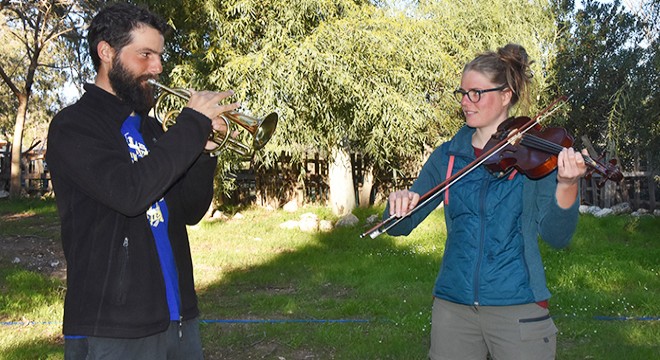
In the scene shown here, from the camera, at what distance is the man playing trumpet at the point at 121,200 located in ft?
7.40

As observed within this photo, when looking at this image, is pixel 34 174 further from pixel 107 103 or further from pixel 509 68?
pixel 509 68

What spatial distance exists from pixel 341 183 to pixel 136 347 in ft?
42.7

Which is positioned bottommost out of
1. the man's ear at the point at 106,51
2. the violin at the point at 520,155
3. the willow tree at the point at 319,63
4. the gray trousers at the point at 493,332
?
the gray trousers at the point at 493,332

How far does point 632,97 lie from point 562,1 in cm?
975

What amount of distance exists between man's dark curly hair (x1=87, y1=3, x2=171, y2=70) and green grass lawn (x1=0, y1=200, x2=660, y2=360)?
3.51m

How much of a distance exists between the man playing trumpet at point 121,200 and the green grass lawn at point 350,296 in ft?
10.4

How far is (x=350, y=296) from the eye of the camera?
7.30m

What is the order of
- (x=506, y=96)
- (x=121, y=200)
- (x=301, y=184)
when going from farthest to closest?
1. (x=301, y=184)
2. (x=506, y=96)
3. (x=121, y=200)

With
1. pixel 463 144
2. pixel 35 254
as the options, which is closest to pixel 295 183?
pixel 35 254

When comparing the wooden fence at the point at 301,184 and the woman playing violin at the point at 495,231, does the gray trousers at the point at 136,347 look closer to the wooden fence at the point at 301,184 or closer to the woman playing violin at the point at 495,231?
the woman playing violin at the point at 495,231

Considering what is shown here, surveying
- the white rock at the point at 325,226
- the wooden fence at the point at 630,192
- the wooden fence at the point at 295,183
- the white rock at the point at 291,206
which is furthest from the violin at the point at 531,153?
the wooden fence at the point at 295,183

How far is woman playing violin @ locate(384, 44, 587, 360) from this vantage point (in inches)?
106

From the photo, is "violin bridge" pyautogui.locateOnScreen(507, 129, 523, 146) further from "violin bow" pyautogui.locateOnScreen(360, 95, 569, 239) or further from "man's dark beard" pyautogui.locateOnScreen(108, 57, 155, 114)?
"man's dark beard" pyautogui.locateOnScreen(108, 57, 155, 114)

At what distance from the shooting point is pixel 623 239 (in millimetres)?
10766
